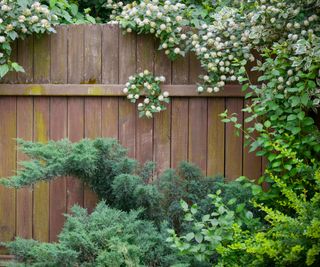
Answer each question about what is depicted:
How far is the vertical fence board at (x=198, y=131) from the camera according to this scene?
4156mm

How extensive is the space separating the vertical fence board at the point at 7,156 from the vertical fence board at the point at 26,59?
7.7 inches

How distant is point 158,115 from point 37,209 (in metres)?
1.08

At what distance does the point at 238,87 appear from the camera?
410 centimetres

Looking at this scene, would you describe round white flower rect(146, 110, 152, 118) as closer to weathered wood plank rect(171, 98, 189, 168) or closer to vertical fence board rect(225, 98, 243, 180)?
weathered wood plank rect(171, 98, 189, 168)

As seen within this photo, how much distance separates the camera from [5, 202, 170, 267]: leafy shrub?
10.1ft

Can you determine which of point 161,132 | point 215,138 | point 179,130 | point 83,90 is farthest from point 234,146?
Answer: point 83,90

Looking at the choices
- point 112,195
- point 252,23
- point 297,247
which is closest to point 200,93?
point 252,23

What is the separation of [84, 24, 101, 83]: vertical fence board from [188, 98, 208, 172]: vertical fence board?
69 centimetres

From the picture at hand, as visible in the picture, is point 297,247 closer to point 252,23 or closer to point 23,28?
point 252,23

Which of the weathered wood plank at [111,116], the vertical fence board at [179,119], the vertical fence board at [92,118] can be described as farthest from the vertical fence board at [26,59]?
the vertical fence board at [179,119]

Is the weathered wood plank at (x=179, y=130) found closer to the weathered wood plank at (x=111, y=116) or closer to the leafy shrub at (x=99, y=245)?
the weathered wood plank at (x=111, y=116)

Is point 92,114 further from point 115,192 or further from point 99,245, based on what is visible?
point 99,245

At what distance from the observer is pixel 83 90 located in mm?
4172

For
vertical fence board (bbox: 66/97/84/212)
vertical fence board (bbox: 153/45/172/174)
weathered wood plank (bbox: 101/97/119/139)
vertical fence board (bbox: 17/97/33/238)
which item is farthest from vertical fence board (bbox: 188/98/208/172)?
vertical fence board (bbox: 17/97/33/238)
